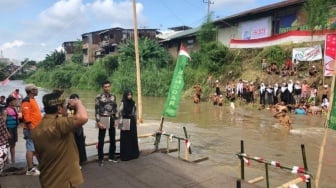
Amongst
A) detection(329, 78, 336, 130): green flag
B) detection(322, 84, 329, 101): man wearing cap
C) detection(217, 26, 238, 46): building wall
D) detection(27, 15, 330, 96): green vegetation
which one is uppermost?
detection(217, 26, 238, 46): building wall

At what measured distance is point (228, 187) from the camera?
20.7 ft

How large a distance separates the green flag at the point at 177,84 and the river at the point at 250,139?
50.3 inches

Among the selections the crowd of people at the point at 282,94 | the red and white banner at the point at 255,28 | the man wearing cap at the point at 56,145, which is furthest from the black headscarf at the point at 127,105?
the red and white banner at the point at 255,28

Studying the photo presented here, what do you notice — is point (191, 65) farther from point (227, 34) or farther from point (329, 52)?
point (329, 52)

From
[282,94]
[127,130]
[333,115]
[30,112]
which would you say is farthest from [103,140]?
[282,94]

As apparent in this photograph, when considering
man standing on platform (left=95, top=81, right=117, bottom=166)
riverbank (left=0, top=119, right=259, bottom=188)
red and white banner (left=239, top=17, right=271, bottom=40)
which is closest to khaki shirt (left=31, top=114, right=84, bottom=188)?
riverbank (left=0, top=119, right=259, bottom=188)

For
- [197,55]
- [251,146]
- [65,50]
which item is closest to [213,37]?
[197,55]

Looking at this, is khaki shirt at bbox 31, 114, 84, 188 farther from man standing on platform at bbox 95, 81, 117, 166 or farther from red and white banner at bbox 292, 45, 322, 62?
red and white banner at bbox 292, 45, 322, 62

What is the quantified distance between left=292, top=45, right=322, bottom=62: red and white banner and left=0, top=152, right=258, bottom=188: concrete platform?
705 inches

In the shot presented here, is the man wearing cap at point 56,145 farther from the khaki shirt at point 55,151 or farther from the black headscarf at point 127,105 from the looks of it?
the black headscarf at point 127,105

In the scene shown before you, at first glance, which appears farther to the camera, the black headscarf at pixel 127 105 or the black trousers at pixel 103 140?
the black headscarf at pixel 127 105

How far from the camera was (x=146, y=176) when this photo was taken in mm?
7098

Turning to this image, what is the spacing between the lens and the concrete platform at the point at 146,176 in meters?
6.62

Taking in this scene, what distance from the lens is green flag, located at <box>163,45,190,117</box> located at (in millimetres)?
9984
